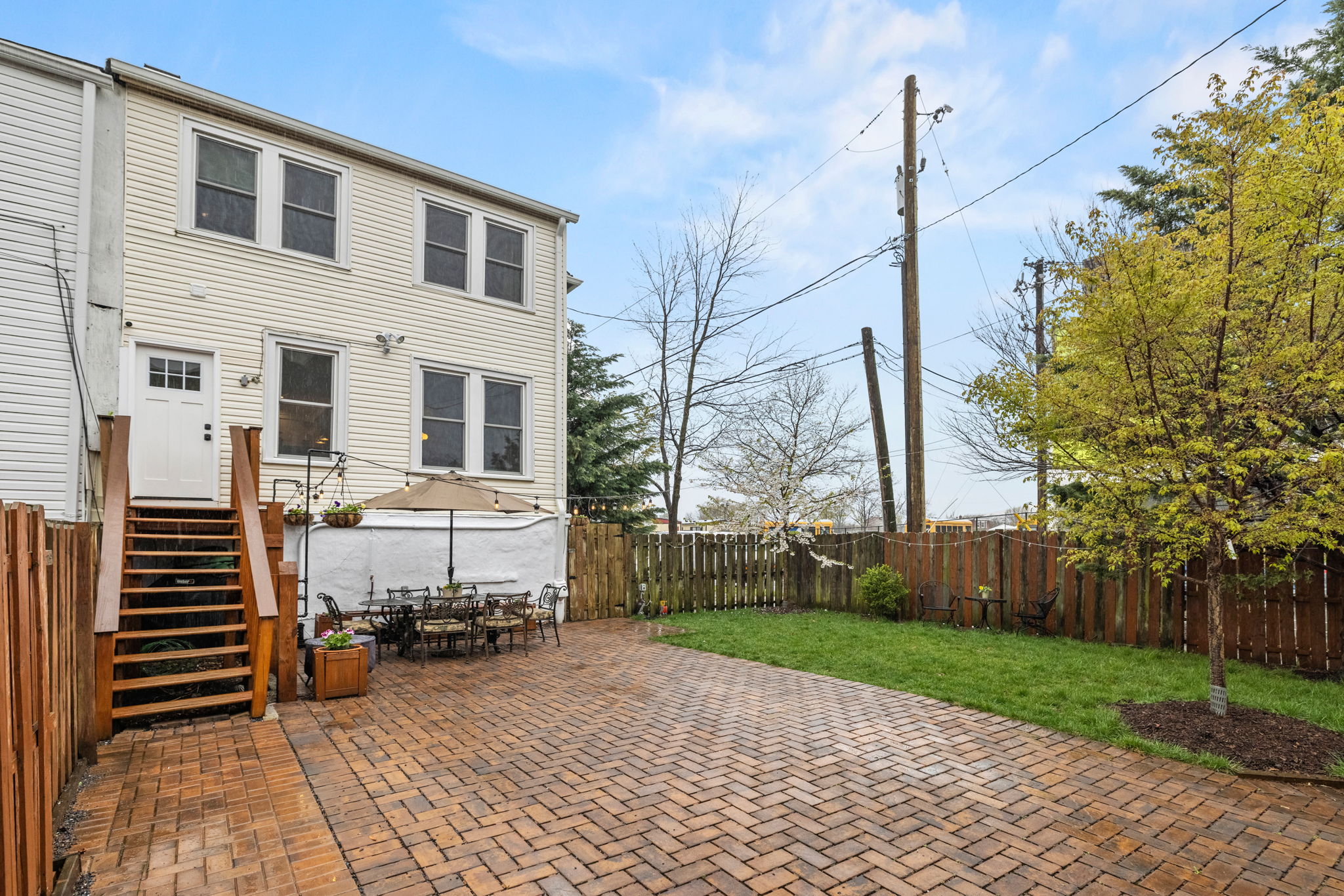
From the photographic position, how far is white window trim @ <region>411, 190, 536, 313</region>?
1135 cm

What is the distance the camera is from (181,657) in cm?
644

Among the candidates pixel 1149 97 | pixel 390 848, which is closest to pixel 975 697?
pixel 390 848

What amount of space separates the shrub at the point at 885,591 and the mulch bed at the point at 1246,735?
5839 millimetres

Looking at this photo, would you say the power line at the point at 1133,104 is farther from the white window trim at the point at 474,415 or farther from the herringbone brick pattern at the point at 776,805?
the white window trim at the point at 474,415

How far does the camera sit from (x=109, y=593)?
5.73 metres

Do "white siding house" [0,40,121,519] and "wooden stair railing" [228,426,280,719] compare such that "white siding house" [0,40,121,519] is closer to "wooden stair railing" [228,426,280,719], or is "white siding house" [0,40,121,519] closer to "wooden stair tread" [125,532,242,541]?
"wooden stair tread" [125,532,242,541]

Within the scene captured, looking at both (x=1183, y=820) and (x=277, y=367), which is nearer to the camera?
(x=1183, y=820)

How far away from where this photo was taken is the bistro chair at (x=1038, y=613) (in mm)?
10109

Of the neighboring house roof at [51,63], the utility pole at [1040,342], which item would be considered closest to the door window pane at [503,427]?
the neighboring house roof at [51,63]

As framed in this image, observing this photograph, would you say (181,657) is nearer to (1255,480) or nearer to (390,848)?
(390,848)

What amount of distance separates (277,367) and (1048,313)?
953 centimetres

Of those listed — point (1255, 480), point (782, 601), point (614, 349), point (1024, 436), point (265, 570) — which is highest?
point (614, 349)

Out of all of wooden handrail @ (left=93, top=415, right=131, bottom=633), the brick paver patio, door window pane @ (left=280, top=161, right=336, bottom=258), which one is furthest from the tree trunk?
door window pane @ (left=280, top=161, right=336, bottom=258)

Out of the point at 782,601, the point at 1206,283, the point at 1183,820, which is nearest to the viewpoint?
the point at 1183,820
